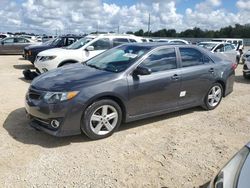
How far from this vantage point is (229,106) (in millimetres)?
7148

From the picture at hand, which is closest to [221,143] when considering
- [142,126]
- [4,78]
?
[142,126]

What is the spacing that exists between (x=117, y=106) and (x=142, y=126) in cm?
85

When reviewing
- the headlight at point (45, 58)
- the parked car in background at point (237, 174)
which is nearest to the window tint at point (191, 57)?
the parked car in background at point (237, 174)

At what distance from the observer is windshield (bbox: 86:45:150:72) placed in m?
5.31

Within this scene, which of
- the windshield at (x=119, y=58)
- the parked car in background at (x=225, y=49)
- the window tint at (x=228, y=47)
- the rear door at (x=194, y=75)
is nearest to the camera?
the windshield at (x=119, y=58)

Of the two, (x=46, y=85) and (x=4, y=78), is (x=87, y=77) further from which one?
(x=4, y=78)

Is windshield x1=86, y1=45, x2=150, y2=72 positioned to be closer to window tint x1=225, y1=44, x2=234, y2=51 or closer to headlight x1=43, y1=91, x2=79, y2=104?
headlight x1=43, y1=91, x2=79, y2=104

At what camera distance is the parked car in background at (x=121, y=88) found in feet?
14.8

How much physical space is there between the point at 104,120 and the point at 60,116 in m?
0.75

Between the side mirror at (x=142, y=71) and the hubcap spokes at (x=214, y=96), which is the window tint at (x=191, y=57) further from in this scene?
the side mirror at (x=142, y=71)

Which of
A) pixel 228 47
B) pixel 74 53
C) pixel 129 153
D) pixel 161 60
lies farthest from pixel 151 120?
pixel 228 47

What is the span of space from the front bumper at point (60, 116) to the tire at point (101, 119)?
14 cm

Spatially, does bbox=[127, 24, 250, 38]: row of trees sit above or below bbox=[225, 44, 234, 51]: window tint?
above

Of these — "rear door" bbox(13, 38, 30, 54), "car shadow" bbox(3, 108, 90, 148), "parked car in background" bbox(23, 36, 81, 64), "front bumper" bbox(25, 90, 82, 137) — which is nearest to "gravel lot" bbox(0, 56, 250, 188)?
"car shadow" bbox(3, 108, 90, 148)
